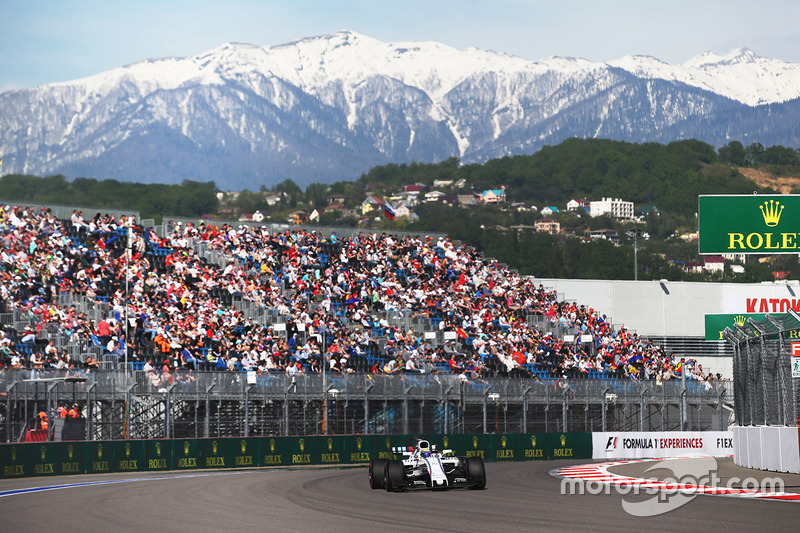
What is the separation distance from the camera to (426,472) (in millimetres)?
21688

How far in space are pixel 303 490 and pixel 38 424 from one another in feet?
31.9

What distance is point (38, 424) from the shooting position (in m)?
28.6

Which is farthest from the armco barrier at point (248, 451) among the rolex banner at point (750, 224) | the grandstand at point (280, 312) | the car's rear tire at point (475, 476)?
the car's rear tire at point (475, 476)

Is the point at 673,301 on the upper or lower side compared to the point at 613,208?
lower

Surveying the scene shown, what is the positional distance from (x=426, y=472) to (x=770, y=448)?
7562 mm

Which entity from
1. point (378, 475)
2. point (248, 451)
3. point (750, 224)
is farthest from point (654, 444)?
point (378, 475)

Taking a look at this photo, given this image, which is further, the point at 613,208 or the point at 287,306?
the point at 613,208

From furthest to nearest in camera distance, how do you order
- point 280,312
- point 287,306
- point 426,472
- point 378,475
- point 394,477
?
point 287,306
point 280,312
point 378,475
point 426,472
point 394,477

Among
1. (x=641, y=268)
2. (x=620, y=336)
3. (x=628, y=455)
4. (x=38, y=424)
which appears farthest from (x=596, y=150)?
(x=38, y=424)

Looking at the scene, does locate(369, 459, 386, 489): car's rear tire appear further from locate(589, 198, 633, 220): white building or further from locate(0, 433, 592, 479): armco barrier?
locate(589, 198, 633, 220): white building

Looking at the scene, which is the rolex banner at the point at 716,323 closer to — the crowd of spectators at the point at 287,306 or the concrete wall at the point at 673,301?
the crowd of spectators at the point at 287,306

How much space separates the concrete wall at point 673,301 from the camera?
60281 millimetres

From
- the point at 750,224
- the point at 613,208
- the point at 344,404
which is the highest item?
the point at 613,208

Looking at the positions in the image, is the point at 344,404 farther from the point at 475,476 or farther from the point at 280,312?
the point at 475,476
